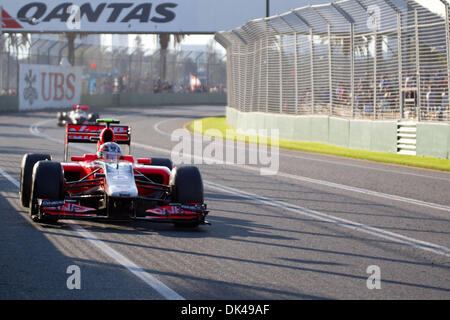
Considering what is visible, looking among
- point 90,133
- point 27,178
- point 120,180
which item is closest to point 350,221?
point 120,180

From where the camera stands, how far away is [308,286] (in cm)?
626

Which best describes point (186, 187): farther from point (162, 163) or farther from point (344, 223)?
point (344, 223)

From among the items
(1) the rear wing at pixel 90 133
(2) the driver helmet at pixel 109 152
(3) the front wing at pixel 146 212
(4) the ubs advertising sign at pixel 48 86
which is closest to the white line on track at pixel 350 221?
(3) the front wing at pixel 146 212

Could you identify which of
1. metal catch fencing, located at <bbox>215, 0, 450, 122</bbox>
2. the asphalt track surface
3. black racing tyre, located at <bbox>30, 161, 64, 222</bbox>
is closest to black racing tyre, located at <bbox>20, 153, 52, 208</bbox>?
the asphalt track surface

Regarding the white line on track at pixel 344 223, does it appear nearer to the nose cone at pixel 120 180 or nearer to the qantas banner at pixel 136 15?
the nose cone at pixel 120 180

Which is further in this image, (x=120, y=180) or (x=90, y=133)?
(x=90, y=133)

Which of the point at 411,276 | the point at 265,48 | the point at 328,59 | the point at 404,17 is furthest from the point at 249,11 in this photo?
the point at 411,276

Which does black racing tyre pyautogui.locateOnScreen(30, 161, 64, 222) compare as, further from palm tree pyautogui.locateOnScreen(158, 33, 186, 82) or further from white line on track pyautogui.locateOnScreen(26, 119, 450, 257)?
palm tree pyautogui.locateOnScreen(158, 33, 186, 82)

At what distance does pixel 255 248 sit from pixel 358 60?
1496 cm

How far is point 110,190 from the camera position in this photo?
8773 millimetres

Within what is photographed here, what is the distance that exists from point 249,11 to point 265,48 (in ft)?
94.1

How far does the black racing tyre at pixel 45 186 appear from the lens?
8.90 meters

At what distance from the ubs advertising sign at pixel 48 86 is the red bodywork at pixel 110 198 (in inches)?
1467
